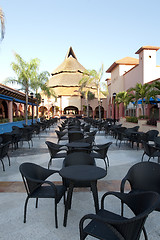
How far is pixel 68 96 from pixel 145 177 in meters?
48.2

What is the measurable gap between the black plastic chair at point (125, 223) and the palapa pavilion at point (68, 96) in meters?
34.7

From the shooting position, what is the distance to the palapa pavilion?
162ft

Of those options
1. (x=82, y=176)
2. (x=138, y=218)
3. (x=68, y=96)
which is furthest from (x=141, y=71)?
(x=68, y=96)

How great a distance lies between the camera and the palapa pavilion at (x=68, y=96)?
49.5m

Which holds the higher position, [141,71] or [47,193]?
[141,71]

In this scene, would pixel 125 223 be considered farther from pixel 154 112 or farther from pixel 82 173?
pixel 154 112

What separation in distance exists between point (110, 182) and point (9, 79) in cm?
1595

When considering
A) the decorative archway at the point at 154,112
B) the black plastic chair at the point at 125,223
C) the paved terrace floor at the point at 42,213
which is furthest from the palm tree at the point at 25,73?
the black plastic chair at the point at 125,223

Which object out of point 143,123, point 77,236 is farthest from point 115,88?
point 77,236

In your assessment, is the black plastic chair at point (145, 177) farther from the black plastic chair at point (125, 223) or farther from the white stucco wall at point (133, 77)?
the white stucco wall at point (133, 77)

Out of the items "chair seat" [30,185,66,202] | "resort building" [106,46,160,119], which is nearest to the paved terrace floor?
"chair seat" [30,185,66,202]

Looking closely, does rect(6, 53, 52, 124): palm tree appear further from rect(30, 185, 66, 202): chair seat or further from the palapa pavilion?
the palapa pavilion

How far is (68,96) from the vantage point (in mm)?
50656

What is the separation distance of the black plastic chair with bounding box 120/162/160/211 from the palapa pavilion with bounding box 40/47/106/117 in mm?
33915
